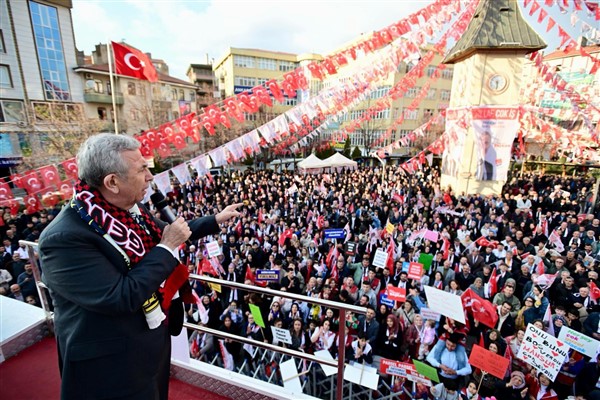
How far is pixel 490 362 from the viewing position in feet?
14.1

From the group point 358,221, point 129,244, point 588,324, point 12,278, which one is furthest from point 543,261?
point 12,278

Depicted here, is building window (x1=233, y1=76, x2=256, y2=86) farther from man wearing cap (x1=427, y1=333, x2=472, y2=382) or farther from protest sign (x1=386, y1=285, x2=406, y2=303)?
man wearing cap (x1=427, y1=333, x2=472, y2=382)

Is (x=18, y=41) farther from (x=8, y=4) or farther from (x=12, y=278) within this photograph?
(x=12, y=278)

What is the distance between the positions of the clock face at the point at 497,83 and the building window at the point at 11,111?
31940 mm

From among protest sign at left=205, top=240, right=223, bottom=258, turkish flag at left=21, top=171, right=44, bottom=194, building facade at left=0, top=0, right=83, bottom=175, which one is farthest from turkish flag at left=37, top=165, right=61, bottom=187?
building facade at left=0, top=0, right=83, bottom=175

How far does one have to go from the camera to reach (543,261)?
26.5 feet

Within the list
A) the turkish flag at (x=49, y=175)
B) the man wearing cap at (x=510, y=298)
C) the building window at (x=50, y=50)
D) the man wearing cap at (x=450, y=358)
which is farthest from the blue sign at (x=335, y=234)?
the building window at (x=50, y=50)

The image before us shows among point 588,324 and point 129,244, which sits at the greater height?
point 129,244

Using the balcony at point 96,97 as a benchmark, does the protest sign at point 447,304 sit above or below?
below

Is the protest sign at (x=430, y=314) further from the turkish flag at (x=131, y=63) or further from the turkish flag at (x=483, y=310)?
the turkish flag at (x=131, y=63)

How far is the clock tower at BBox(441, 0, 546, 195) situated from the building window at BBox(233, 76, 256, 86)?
117 feet

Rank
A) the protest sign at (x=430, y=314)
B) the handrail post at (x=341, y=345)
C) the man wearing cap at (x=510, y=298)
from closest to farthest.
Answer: the handrail post at (x=341, y=345), the protest sign at (x=430, y=314), the man wearing cap at (x=510, y=298)

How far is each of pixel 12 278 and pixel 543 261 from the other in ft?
46.2

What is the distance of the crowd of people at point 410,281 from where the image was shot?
512 cm
